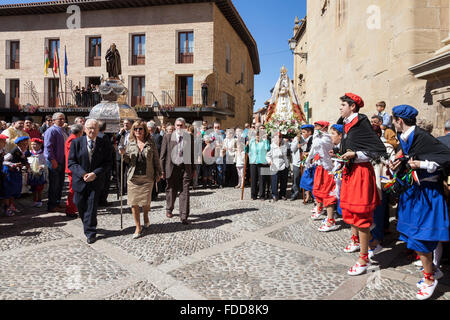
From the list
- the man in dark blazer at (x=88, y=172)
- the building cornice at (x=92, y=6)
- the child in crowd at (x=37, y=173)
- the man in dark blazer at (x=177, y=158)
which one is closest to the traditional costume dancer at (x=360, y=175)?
the man in dark blazer at (x=177, y=158)

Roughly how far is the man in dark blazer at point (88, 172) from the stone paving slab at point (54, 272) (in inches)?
21.3

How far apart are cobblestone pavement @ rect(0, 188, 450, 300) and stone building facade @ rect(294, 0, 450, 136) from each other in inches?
130

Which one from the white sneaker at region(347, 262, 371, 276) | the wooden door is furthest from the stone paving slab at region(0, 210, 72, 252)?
the wooden door

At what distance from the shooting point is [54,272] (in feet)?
11.0

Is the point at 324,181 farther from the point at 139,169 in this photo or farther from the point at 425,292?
the point at 139,169

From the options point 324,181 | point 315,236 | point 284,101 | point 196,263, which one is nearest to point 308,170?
point 324,181

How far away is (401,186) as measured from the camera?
3064 millimetres

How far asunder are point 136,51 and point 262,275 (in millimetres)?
22114

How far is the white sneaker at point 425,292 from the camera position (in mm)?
2768

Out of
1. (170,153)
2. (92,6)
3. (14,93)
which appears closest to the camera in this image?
(170,153)

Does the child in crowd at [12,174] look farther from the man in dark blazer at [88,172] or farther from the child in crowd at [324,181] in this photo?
the child in crowd at [324,181]

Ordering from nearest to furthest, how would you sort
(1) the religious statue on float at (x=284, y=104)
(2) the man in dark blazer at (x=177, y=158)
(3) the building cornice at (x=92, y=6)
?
(2) the man in dark blazer at (x=177, y=158) → (1) the religious statue on float at (x=284, y=104) → (3) the building cornice at (x=92, y=6)

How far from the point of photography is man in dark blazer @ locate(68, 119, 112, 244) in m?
4.46

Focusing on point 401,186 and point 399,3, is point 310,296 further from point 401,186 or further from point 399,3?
point 399,3
